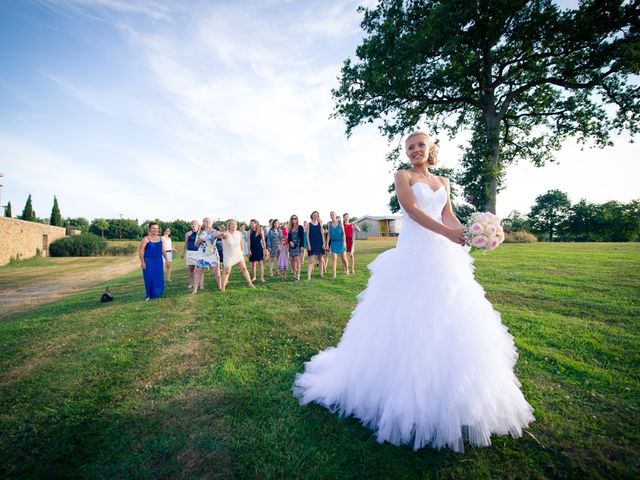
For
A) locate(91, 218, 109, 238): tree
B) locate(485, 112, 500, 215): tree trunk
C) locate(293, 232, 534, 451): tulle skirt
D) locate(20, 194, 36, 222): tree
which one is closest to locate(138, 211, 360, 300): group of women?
locate(293, 232, 534, 451): tulle skirt

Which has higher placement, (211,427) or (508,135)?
(508,135)

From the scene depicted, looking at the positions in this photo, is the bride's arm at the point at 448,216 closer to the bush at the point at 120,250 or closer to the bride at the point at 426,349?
the bride at the point at 426,349

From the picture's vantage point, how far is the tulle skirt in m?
2.52

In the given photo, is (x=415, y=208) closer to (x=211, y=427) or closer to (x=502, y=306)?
(x=211, y=427)

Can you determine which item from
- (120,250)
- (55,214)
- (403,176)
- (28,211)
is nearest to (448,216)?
(403,176)

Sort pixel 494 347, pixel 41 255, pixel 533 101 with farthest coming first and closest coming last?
pixel 41 255
pixel 533 101
pixel 494 347

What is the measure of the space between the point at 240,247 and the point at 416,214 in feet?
28.5

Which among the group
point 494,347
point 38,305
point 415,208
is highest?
point 415,208

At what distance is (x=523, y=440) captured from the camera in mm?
2723

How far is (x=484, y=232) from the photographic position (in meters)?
2.78

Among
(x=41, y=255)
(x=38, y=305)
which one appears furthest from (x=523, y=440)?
(x=41, y=255)

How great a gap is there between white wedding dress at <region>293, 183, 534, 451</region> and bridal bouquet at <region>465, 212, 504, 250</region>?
270mm

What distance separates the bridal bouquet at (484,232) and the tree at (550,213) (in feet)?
257

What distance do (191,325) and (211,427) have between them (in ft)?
12.7
